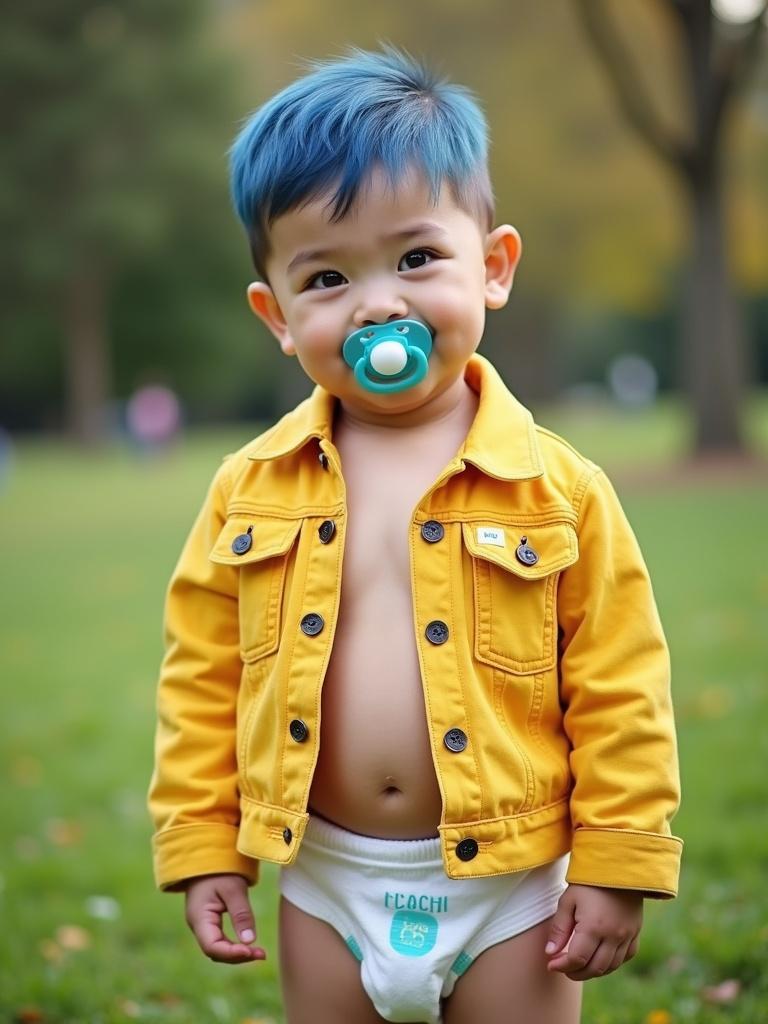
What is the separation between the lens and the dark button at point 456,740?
6.30 ft

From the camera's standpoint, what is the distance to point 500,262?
2180mm

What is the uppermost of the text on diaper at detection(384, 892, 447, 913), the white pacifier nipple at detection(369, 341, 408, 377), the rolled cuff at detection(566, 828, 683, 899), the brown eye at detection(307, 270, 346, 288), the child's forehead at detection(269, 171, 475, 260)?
the child's forehead at detection(269, 171, 475, 260)

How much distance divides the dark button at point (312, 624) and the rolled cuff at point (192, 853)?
0.41 meters

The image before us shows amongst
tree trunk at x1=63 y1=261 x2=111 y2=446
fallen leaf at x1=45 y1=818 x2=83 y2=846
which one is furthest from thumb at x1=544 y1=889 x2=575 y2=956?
tree trunk at x1=63 y1=261 x2=111 y2=446

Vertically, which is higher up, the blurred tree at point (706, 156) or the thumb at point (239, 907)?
the blurred tree at point (706, 156)

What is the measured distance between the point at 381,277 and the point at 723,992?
75.5 inches

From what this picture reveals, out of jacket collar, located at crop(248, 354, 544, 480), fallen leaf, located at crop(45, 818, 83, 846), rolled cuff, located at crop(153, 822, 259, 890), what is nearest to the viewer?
jacket collar, located at crop(248, 354, 544, 480)

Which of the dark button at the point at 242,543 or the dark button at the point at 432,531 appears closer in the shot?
the dark button at the point at 432,531

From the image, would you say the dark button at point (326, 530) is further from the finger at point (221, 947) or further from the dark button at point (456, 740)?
the finger at point (221, 947)

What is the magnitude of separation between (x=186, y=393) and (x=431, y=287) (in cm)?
3102

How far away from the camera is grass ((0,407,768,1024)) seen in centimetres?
307

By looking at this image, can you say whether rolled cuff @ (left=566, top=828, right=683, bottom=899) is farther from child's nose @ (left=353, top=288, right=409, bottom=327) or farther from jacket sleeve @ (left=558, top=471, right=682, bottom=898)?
child's nose @ (left=353, top=288, right=409, bottom=327)

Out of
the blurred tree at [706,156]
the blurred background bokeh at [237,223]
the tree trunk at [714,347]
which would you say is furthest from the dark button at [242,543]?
the tree trunk at [714,347]

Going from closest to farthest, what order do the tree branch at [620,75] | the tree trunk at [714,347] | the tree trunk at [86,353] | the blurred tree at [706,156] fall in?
1. the tree branch at [620,75]
2. the blurred tree at [706,156]
3. the tree trunk at [714,347]
4. the tree trunk at [86,353]
